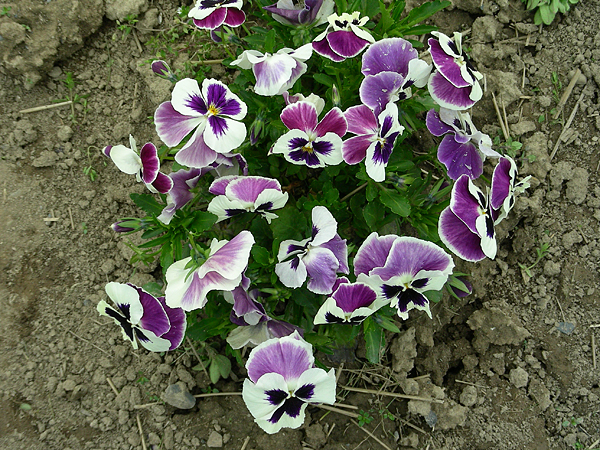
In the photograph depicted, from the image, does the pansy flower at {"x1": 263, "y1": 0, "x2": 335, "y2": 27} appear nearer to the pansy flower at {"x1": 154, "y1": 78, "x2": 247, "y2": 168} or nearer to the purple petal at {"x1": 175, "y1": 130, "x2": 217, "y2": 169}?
the pansy flower at {"x1": 154, "y1": 78, "x2": 247, "y2": 168}

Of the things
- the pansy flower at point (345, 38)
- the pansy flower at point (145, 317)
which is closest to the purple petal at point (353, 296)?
the pansy flower at point (145, 317)

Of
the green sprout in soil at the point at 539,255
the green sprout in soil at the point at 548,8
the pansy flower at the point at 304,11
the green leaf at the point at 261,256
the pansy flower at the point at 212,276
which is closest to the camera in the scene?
the pansy flower at the point at 212,276

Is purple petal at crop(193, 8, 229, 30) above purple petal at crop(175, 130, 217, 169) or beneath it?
above

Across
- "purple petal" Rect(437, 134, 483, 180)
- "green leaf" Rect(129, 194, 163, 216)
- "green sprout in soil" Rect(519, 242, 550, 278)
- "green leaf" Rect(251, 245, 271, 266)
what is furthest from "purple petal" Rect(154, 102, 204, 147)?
"green sprout in soil" Rect(519, 242, 550, 278)

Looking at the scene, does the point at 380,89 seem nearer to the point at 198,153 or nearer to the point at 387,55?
the point at 387,55

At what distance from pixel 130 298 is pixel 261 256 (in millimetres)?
540

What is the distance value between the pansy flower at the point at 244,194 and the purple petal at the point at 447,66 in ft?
2.53

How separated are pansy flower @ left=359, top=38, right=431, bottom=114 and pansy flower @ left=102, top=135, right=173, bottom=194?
0.83 metres

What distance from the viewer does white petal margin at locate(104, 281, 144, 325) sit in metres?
1.85

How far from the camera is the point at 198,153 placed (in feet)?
6.31

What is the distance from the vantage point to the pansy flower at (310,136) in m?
1.85

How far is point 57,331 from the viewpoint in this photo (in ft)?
8.97

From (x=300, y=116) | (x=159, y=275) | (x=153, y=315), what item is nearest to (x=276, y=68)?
(x=300, y=116)

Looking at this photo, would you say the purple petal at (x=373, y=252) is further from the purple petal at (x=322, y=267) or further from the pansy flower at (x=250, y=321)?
the pansy flower at (x=250, y=321)
